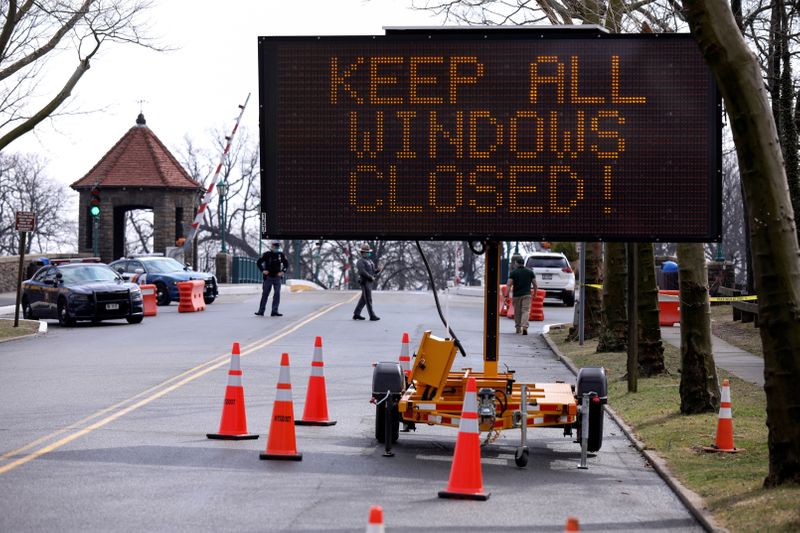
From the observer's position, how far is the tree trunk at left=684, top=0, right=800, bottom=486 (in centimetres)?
973

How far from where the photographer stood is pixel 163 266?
145 ft

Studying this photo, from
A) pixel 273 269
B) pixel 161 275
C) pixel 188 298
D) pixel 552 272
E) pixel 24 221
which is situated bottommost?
pixel 188 298

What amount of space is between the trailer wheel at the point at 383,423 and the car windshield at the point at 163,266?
31771 millimetres

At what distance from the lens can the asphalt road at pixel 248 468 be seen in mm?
8852

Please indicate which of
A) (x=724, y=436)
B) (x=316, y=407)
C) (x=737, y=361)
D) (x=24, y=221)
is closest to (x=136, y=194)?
(x=24, y=221)

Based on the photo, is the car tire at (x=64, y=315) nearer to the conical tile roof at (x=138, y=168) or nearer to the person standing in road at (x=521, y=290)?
the person standing in road at (x=521, y=290)

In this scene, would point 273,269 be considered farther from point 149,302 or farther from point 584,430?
point 584,430

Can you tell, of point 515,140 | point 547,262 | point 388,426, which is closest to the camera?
point 515,140

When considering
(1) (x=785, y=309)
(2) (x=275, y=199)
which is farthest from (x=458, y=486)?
(2) (x=275, y=199)

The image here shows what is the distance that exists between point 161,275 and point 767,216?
3494cm

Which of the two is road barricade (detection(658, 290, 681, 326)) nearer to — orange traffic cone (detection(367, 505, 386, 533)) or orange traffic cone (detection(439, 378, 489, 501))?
orange traffic cone (detection(439, 378, 489, 501))

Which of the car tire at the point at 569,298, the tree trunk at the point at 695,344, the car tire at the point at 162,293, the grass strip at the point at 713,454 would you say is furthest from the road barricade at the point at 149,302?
the tree trunk at the point at 695,344

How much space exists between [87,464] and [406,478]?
8.63 feet

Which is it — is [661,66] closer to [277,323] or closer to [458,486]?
[458,486]
